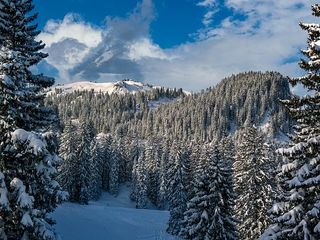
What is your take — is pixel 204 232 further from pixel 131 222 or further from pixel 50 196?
pixel 131 222

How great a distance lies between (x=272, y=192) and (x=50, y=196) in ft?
78.8

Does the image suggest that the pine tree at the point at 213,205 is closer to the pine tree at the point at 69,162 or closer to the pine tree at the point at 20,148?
the pine tree at the point at 20,148

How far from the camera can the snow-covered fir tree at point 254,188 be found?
120 ft

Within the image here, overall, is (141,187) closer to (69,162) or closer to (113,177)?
(113,177)

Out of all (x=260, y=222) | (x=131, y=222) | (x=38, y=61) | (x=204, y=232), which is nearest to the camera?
(x=38, y=61)

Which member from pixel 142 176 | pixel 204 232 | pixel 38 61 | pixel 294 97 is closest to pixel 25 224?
pixel 38 61

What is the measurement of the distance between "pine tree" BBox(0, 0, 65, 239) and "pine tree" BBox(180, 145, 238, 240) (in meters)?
15.6

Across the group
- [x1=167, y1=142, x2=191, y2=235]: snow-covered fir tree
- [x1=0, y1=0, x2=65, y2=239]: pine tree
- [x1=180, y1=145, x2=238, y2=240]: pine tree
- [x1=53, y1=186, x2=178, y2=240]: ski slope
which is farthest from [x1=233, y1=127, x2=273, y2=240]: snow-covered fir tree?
[x1=0, y1=0, x2=65, y2=239]: pine tree

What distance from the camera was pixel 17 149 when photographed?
16516 mm

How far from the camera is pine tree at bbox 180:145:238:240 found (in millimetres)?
31609

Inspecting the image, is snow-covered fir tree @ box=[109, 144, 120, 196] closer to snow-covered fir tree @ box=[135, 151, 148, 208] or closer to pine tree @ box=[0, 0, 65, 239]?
snow-covered fir tree @ box=[135, 151, 148, 208]

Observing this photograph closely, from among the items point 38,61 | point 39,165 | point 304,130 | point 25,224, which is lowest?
point 25,224

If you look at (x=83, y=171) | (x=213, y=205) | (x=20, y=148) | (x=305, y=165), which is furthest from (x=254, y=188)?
(x=83, y=171)

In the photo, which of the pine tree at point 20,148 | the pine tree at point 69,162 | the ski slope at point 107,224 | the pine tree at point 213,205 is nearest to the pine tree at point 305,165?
the pine tree at point 20,148
